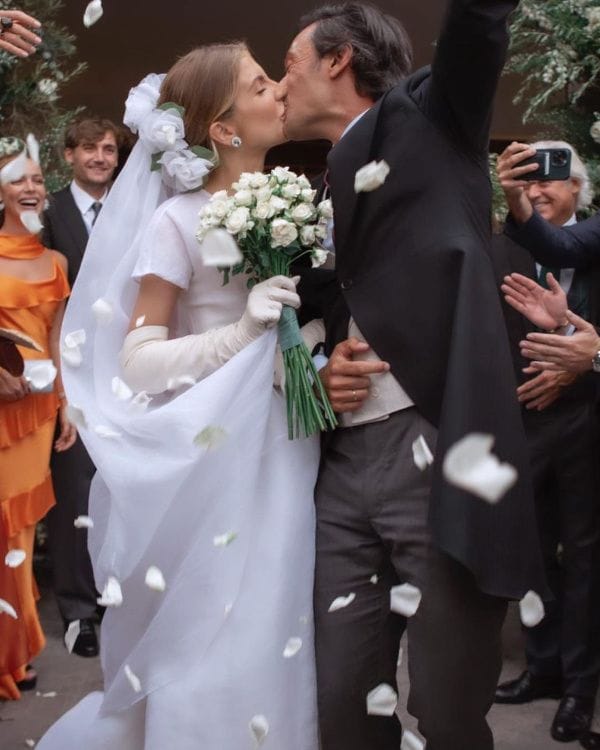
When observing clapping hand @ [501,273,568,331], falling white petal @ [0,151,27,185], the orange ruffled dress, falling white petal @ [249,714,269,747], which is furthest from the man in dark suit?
falling white petal @ [249,714,269,747]

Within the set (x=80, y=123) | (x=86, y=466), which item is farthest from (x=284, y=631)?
(x=80, y=123)

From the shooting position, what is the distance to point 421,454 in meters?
2.29

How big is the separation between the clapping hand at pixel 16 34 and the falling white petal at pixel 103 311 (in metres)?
0.72

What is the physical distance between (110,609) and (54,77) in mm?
3619

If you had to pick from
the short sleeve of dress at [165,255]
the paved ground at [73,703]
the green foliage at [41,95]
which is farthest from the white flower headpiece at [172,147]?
the green foliage at [41,95]

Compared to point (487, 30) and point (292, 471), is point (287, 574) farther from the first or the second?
point (487, 30)

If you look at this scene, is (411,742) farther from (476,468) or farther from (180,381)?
(180,381)

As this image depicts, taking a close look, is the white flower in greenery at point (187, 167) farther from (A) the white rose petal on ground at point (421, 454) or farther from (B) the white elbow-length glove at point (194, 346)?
(A) the white rose petal on ground at point (421, 454)

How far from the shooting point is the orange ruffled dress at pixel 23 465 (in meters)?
4.21

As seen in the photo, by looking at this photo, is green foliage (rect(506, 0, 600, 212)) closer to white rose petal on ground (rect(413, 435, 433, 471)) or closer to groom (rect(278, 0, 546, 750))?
groom (rect(278, 0, 546, 750))

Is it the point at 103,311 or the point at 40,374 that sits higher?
the point at 103,311

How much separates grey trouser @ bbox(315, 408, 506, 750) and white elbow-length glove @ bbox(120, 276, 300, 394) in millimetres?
297

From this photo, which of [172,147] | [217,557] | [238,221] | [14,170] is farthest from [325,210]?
[14,170]

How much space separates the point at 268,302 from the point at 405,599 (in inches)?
26.4
